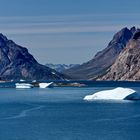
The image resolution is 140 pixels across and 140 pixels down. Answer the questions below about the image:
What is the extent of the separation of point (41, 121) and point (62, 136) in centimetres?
1778

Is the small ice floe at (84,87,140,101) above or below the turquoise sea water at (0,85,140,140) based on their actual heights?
above

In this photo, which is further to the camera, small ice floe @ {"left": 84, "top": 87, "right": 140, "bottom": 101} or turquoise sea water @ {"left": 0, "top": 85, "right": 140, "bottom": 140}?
small ice floe @ {"left": 84, "top": 87, "right": 140, "bottom": 101}

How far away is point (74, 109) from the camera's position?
4513 inches

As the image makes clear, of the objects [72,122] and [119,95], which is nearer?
[72,122]

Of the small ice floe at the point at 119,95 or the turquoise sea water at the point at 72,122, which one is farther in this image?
the small ice floe at the point at 119,95

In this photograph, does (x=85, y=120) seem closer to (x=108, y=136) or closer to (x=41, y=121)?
(x=41, y=121)

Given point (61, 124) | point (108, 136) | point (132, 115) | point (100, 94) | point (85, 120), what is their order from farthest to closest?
point (100, 94) → point (132, 115) → point (85, 120) → point (61, 124) → point (108, 136)

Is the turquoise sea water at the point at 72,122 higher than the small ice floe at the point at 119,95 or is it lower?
lower

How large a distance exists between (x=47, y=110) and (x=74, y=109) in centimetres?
596

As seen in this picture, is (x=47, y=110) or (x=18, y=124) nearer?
(x=18, y=124)

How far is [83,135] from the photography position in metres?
74.4

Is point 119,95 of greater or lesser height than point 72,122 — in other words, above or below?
above

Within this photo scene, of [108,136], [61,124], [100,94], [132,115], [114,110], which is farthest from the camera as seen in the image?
[100,94]

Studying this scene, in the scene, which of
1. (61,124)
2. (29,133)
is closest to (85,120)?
(61,124)
